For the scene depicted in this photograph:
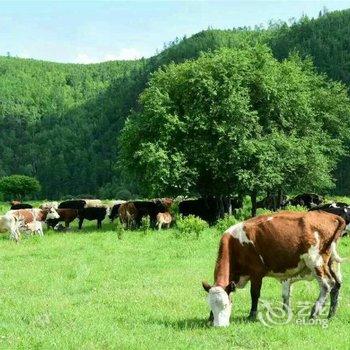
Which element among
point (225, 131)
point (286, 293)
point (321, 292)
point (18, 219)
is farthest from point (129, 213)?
point (321, 292)

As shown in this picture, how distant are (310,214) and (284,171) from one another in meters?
→ 30.0

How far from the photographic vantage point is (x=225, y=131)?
3888cm

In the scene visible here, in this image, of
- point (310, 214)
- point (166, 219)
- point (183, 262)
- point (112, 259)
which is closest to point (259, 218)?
point (310, 214)

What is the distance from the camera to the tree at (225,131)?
127 feet

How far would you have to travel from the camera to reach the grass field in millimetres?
10570

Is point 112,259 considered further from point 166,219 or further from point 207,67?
point 207,67

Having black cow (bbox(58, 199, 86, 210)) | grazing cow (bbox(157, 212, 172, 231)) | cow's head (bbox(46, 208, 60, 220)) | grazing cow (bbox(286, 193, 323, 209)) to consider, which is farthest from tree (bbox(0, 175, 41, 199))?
grazing cow (bbox(157, 212, 172, 231))

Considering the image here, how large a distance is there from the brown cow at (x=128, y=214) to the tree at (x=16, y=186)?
86.5 metres

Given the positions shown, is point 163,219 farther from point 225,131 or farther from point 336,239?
point 336,239

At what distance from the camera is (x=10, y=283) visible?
18047 mm

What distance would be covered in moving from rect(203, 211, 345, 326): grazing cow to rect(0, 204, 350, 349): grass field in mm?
814

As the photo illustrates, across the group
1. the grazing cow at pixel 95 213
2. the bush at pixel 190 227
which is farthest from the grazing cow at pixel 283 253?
the grazing cow at pixel 95 213

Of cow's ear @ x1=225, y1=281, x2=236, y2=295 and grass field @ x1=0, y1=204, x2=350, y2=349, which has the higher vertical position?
cow's ear @ x1=225, y1=281, x2=236, y2=295

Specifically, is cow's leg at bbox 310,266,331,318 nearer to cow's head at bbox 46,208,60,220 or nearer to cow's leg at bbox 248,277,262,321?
cow's leg at bbox 248,277,262,321
